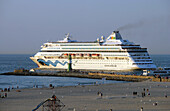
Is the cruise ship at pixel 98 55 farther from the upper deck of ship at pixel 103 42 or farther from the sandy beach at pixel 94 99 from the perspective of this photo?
the sandy beach at pixel 94 99

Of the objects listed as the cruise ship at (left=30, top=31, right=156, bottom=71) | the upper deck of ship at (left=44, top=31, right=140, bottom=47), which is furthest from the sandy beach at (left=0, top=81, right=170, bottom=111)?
the upper deck of ship at (left=44, top=31, right=140, bottom=47)

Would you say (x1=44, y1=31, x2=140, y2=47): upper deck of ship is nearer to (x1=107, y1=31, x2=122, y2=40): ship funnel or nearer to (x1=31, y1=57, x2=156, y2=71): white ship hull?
(x1=107, y1=31, x2=122, y2=40): ship funnel

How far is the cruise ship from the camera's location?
92.7m

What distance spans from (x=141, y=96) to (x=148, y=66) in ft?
146

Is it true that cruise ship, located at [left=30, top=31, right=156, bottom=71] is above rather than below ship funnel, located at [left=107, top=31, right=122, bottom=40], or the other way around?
below

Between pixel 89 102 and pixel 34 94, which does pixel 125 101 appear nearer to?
pixel 89 102

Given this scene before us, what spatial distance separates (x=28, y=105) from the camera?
40.9m

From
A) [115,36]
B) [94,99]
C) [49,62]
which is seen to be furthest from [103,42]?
[94,99]

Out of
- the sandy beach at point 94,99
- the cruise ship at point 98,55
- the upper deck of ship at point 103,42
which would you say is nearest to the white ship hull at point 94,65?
the cruise ship at point 98,55

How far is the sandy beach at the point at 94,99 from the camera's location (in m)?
39.3

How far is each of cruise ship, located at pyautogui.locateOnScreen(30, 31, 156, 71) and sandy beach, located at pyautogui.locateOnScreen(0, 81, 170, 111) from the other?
119ft

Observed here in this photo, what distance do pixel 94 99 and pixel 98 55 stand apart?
51760 mm

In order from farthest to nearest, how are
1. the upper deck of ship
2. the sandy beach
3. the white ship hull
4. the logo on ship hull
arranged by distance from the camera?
the logo on ship hull → the upper deck of ship → the white ship hull → the sandy beach

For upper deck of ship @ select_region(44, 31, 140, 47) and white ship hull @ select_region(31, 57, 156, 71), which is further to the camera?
upper deck of ship @ select_region(44, 31, 140, 47)
